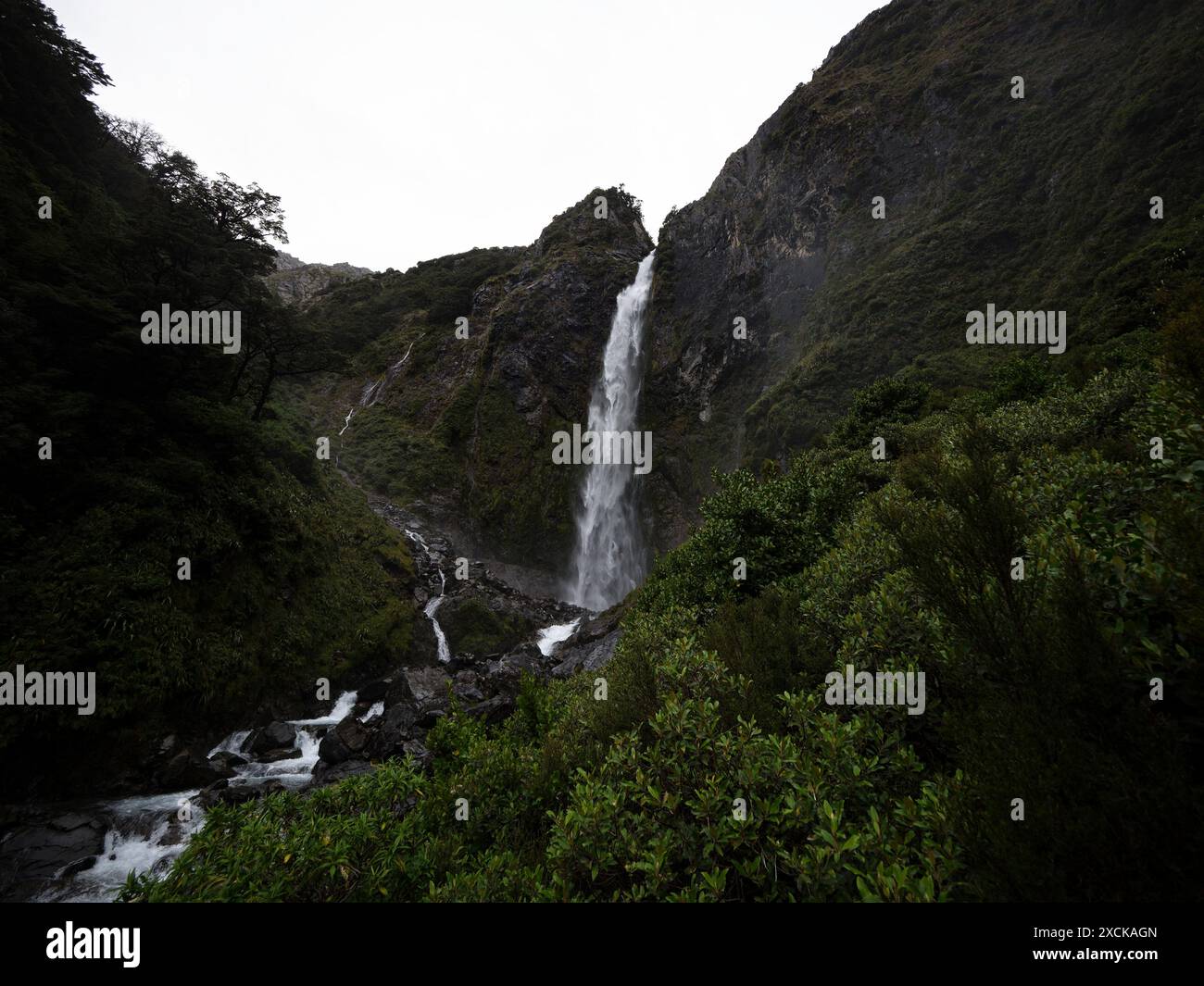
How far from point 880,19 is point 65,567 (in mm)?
71685

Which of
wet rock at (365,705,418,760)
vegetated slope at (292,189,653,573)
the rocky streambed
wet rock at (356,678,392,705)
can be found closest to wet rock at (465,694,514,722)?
the rocky streambed

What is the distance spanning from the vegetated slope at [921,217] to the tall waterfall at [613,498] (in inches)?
99.4

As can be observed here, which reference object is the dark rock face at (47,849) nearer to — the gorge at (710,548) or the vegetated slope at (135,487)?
the gorge at (710,548)

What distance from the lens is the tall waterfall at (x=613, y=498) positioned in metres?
43.4

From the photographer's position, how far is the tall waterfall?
143 feet

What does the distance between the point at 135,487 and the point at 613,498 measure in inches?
1399

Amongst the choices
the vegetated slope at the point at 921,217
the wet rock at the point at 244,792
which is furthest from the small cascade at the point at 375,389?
the wet rock at the point at 244,792

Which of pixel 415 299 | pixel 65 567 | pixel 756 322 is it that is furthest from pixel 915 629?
pixel 415 299

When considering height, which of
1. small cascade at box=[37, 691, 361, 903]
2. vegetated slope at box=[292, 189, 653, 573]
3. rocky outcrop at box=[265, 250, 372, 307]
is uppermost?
rocky outcrop at box=[265, 250, 372, 307]

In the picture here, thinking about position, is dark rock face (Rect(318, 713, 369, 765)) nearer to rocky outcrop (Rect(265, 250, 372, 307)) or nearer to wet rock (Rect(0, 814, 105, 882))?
wet rock (Rect(0, 814, 105, 882))

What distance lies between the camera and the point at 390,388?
56.2 metres

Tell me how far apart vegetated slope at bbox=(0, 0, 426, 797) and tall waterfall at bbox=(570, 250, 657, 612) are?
21266 mm
